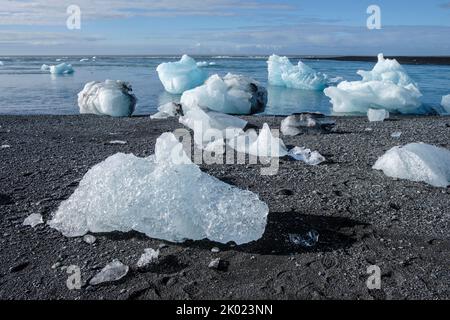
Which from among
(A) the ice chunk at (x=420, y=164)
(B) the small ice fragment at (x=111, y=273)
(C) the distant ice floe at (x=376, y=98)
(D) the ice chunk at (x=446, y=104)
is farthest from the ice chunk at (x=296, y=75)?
(B) the small ice fragment at (x=111, y=273)

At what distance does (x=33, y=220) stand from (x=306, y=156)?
122 inches

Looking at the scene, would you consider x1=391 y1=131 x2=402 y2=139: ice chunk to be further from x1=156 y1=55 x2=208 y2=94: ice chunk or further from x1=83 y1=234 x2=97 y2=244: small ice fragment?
x1=156 y1=55 x2=208 y2=94: ice chunk

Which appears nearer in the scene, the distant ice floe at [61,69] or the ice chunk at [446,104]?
the ice chunk at [446,104]

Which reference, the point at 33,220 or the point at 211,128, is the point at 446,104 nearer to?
the point at 211,128

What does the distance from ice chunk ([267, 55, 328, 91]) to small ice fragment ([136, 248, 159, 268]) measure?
1452 cm

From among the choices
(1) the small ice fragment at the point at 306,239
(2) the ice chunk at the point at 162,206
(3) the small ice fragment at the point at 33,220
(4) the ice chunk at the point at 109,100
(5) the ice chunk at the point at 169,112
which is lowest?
(1) the small ice fragment at the point at 306,239

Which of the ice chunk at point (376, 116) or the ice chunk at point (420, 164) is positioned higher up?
the ice chunk at point (376, 116)

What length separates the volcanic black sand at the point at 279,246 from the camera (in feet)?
7.47

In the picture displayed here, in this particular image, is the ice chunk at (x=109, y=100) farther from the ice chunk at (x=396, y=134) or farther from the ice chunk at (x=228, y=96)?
the ice chunk at (x=396, y=134)

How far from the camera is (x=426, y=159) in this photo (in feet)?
13.0

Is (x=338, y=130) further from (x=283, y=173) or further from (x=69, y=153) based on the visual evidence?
(x=69, y=153)

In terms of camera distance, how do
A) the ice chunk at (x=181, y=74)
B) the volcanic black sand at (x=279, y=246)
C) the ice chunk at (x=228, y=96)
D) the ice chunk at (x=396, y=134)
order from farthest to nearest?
the ice chunk at (x=181, y=74), the ice chunk at (x=228, y=96), the ice chunk at (x=396, y=134), the volcanic black sand at (x=279, y=246)

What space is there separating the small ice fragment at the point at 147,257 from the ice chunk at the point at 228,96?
6133 mm
